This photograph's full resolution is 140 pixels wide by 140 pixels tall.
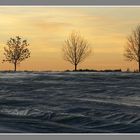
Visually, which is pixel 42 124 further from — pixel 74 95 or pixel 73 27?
pixel 73 27

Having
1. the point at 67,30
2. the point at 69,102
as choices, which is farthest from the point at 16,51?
the point at 69,102

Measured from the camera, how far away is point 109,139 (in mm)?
8695

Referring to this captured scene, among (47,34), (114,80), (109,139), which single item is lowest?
(109,139)

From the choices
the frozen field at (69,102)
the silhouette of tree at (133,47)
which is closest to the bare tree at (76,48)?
the frozen field at (69,102)

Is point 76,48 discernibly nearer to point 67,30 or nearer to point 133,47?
point 67,30

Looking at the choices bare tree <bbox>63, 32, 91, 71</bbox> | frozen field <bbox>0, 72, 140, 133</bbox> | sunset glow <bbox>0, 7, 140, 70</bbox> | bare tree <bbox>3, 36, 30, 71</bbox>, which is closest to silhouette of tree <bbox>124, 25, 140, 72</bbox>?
sunset glow <bbox>0, 7, 140, 70</bbox>

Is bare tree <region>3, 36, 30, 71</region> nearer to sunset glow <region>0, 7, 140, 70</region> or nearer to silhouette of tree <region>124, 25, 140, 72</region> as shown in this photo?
sunset glow <region>0, 7, 140, 70</region>

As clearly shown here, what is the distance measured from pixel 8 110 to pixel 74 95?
0.80 metres

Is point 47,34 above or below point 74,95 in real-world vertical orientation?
above

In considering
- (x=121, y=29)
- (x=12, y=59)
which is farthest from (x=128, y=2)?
(x=12, y=59)

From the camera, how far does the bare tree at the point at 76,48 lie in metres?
8.91

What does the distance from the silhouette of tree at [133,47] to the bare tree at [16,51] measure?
1.18 metres

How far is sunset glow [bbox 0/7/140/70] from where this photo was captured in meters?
8.88

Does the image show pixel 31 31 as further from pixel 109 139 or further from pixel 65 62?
pixel 109 139
